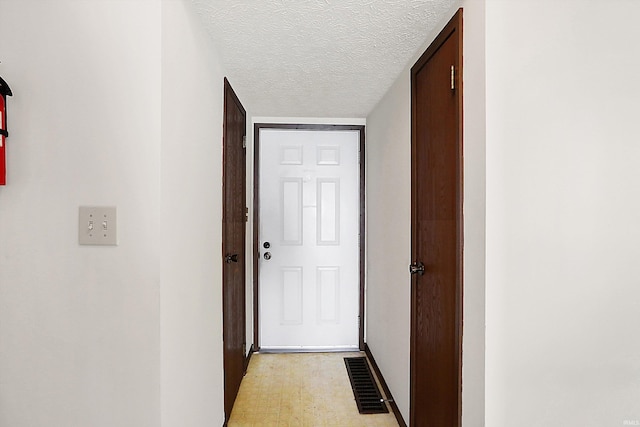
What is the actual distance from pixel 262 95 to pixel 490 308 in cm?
→ 229

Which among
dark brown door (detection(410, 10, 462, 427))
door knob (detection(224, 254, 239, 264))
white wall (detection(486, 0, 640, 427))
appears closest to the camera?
white wall (detection(486, 0, 640, 427))

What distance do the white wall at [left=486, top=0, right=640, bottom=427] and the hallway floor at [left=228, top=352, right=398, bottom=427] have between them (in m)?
1.38

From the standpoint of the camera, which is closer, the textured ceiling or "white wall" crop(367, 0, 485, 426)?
"white wall" crop(367, 0, 485, 426)

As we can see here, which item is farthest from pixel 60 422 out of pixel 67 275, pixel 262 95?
pixel 262 95

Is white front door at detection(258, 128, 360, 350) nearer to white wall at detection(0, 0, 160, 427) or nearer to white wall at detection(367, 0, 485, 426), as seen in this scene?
white wall at detection(367, 0, 485, 426)

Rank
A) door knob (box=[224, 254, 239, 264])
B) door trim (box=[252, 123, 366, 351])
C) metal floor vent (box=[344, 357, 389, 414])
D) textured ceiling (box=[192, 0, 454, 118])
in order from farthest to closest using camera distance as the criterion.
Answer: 1. door trim (box=[252, 123, 366, 351])
2. metal floor vent (box=[344, 357, 389, 414])
3. door knob (box=[224, 254, 239, 264])
4. textured ceiling (box=[192, 0, 454, 118])

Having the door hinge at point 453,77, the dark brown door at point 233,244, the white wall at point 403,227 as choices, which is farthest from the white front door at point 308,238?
the door hinge at point 453,77

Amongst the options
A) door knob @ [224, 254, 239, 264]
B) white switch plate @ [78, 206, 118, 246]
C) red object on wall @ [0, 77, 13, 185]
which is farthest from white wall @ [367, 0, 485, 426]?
red object on wall @ [0, 77, 13, 185]

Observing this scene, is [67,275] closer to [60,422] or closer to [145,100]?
[60,422]

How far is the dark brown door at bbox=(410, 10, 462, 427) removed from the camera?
1.63m

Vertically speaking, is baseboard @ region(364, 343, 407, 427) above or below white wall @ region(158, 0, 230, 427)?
below

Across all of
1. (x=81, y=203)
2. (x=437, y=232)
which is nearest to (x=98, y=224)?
(x=81, y=203)

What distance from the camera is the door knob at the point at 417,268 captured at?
207cm

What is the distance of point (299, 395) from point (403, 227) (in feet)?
4.66
